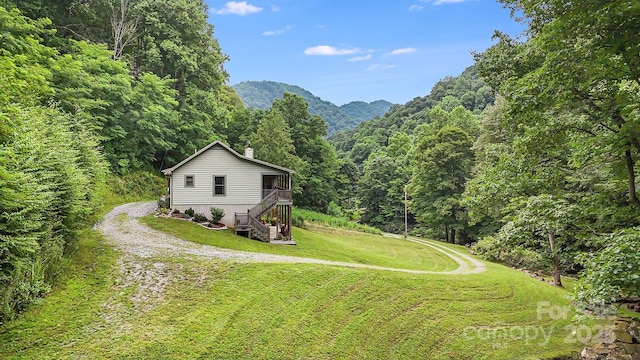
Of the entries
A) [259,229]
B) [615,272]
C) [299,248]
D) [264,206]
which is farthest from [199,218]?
[615,272]

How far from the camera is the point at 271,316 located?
1054cm

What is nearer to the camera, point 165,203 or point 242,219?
point 242,219

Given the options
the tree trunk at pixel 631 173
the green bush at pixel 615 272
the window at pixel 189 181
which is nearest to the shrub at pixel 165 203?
the window at pixel 189 181

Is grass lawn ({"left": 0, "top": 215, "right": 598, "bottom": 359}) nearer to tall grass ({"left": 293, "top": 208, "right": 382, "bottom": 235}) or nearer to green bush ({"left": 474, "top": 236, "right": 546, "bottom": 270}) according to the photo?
green bush ({"left": 474, "top": 236, "right": 546, "bottom": 270})

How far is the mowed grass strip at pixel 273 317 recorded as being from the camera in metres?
8.41

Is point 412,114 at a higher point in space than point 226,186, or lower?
higher

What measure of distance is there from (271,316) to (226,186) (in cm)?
1314

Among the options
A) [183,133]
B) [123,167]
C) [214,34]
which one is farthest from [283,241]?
[214,34]

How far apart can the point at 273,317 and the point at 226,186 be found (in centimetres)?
1319

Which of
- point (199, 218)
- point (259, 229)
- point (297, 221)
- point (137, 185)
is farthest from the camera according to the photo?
point (137, 185)

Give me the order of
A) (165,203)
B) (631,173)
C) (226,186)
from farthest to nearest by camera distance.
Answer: (165,203), (226,186), (631,173)

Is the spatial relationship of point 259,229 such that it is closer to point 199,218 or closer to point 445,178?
point 199,218

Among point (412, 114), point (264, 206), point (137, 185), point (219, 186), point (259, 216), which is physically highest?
point (412, 114)

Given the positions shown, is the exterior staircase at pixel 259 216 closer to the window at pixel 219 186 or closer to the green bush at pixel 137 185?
the window at pixel 219 186
